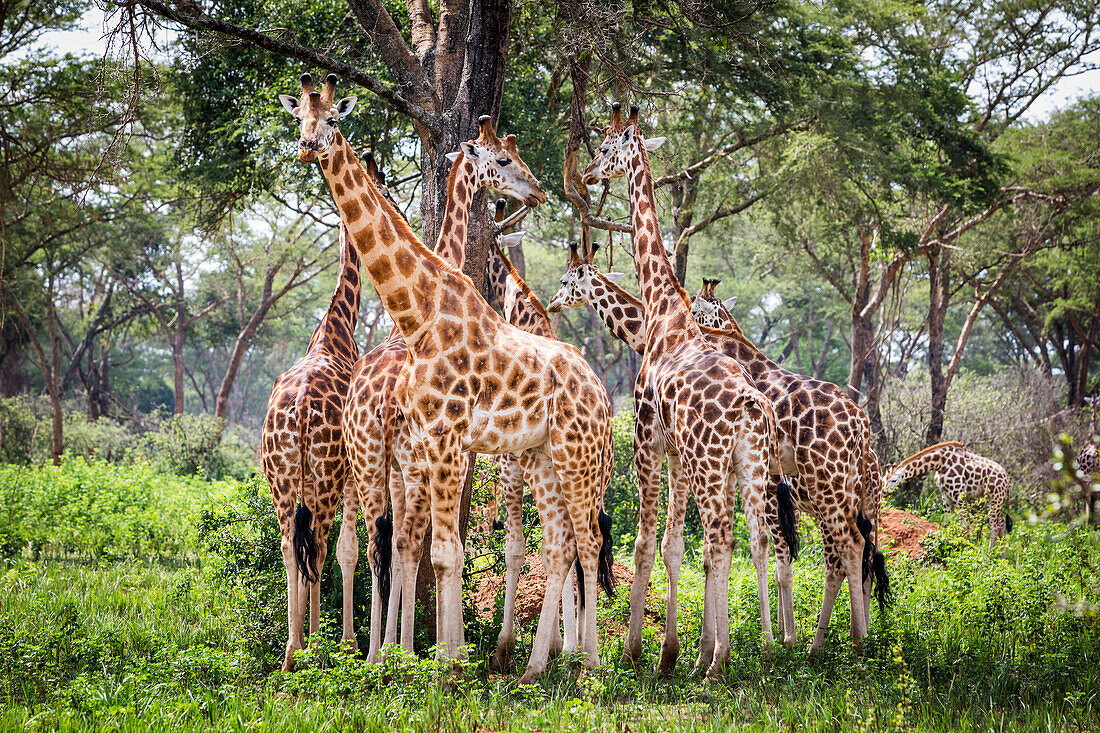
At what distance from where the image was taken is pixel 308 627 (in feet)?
22.7

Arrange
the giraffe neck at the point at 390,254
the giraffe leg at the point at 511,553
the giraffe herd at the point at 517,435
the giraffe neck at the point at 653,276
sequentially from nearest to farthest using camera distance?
the giraffe neck at the point at 390,254 < the giraffe herd at the point at 517,435 < the giraffe leg at the point at 511,553 < the giraffe neck at the point at 653,276

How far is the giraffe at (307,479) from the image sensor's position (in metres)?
6.20

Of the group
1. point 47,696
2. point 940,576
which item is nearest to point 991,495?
point 940,576

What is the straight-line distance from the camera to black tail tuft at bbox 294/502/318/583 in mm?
6082

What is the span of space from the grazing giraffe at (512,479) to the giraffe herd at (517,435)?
0.06 feet

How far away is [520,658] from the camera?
6.90 m

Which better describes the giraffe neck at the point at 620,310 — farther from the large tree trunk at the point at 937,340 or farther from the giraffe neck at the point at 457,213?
the large tree trunk at the point at 937,340

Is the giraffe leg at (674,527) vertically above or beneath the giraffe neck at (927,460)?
beneath

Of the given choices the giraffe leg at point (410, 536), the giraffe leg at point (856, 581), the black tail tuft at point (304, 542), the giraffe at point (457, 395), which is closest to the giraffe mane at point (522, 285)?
the giraffe at point (457, 395)

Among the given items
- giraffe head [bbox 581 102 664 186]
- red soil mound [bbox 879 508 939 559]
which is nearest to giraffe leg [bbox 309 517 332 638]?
giraffe head [bbox 581 102 664 186]

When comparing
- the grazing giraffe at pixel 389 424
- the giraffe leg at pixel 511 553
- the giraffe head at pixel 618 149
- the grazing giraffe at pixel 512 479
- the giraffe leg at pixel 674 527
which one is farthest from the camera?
the giraffe head at pixel 618 149

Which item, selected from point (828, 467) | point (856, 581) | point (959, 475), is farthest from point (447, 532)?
point (959, 475)

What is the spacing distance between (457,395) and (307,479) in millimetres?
1591

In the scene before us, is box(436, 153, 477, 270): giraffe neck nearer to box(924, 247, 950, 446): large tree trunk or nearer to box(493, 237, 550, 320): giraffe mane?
box(493, 237, 550, 320): giraffe mane
